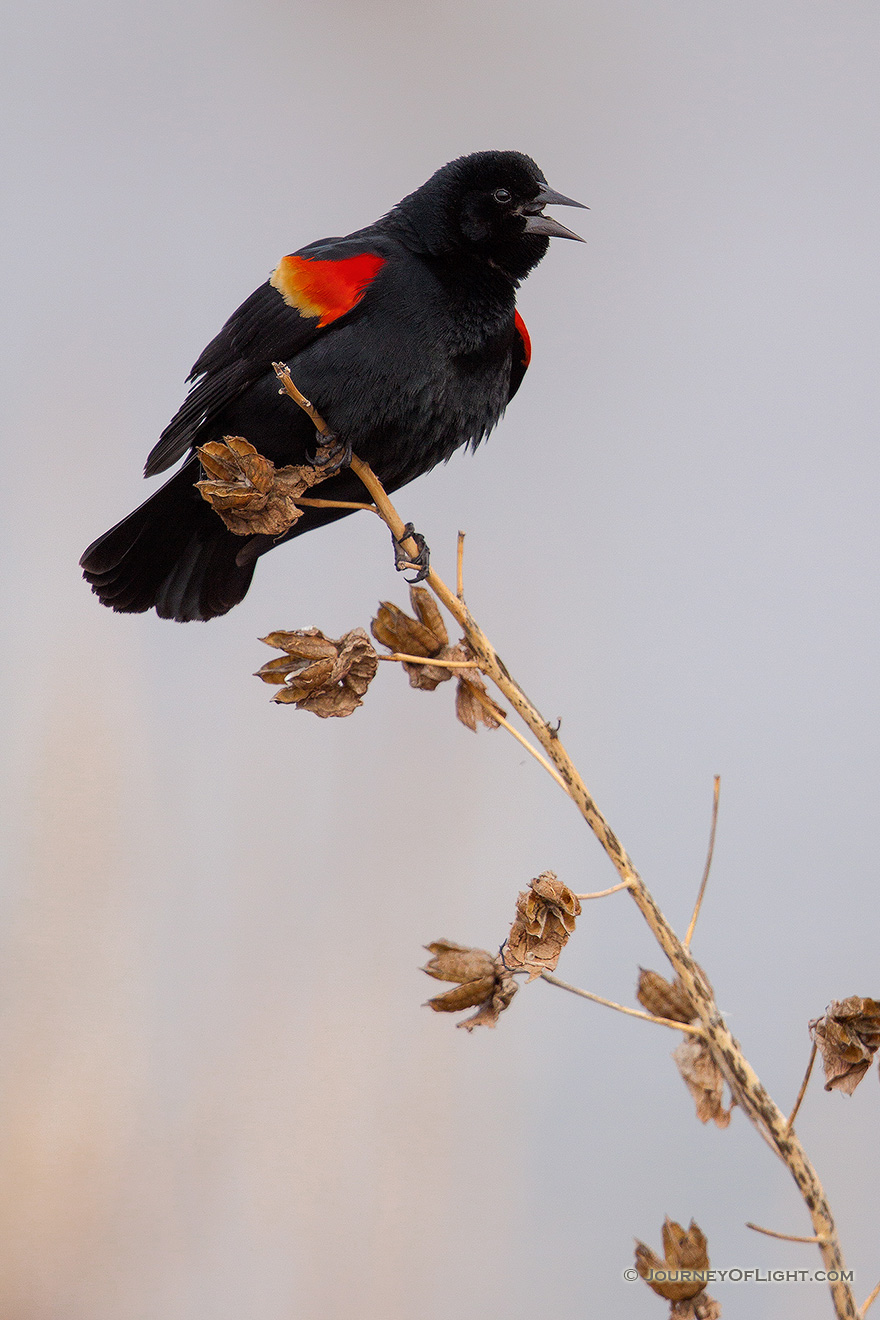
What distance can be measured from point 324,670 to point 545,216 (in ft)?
1.93

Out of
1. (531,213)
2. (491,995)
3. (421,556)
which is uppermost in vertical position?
→ (531,213)

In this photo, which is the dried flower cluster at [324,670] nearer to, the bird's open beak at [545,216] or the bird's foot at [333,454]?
the bird's foot at [333,454]

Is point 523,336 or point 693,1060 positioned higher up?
point 523,336

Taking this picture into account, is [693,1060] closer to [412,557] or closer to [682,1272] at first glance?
[682,1272]

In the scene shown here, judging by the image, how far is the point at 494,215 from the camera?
3.01 ft

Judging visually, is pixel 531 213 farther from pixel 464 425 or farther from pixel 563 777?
pixel 563 777

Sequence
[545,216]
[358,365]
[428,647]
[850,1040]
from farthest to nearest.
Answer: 1. [545,216]
2. [358,365]
3. [428,647]
4. [850,1040]

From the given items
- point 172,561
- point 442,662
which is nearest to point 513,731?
point 442,662

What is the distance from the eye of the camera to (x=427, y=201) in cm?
94

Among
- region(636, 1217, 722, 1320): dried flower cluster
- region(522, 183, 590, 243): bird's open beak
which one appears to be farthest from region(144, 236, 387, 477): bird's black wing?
region(636, 1217, 722, 1320): dried flower cluster

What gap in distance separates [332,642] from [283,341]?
40 centimetres

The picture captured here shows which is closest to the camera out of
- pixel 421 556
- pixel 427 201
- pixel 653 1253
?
pixel 653 1253

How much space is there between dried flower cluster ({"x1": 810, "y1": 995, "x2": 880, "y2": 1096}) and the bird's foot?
0.53m

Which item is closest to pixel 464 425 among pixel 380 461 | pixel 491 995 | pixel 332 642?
pixel 380 461
